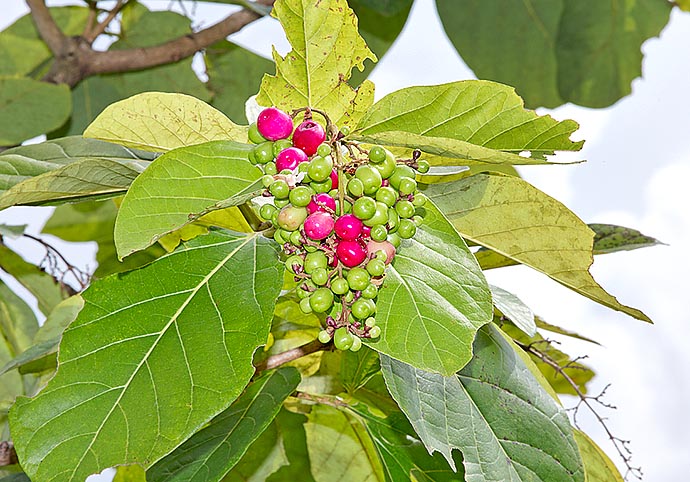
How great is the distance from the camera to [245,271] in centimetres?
42

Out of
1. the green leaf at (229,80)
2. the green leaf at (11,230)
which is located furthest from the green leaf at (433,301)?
the green leaf at (229,80)

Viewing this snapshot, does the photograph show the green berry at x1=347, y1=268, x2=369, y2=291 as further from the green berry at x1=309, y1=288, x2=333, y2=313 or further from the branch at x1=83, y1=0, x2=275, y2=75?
the branch at x1=83, y1=0, x2=275, y2=75

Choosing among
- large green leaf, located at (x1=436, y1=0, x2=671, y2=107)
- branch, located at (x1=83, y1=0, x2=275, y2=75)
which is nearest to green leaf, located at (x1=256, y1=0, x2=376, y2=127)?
branch, located at (x1=83, y1=0, x2=275, y2=75)

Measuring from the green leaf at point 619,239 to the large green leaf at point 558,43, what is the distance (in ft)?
1.75

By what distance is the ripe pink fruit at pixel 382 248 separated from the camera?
14.2 inches

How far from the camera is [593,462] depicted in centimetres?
58

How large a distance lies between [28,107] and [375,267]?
2.08ft

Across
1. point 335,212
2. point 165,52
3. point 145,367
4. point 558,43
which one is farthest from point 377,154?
point 558,43

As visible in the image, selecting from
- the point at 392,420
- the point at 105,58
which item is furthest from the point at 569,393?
the point at 105,58

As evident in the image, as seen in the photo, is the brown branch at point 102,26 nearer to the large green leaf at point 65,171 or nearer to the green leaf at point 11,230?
the green leaf at point 11,230

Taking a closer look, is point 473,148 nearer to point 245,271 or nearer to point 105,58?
point 245,271

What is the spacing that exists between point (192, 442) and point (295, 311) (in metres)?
0.11

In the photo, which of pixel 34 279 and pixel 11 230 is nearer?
pixel 11 230

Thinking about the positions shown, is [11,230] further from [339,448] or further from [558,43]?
[558,43]
